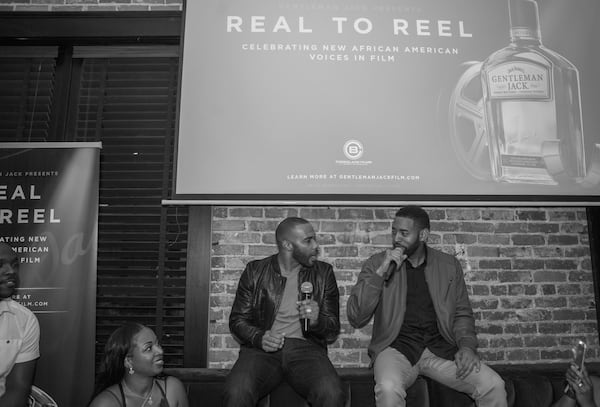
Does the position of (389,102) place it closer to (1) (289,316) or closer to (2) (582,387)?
(1) (289,316)

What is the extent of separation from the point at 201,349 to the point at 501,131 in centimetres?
242

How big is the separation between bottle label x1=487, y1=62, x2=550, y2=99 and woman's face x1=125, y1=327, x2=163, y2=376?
2654 millimetres

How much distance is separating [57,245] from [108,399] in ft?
4.58

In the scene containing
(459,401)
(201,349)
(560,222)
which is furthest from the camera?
(560,222)

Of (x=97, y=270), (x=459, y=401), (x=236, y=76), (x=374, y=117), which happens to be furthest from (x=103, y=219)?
(x=459, y=401)

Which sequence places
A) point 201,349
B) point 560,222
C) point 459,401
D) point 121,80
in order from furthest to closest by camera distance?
1. point 121,80
2. point 560,222
3. point 201,349
4. point 459,401

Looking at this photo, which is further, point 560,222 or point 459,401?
point 560,222

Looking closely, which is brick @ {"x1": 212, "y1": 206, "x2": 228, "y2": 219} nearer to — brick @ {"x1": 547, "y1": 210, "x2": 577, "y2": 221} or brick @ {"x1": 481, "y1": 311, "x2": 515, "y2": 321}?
brick @ {"x1": 481, "y1": 311, "x2": 515, "y2": 321}

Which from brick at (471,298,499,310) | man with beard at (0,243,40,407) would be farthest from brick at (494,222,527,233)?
man with beard at (0,243,40,407)

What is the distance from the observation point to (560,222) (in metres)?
3.71

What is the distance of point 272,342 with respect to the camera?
111 inches

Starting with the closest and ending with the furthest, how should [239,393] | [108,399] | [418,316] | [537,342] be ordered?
[108,399] → [239,393] → [418,316] → [537,342]

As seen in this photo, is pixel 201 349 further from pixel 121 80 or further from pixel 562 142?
pixel 562 142

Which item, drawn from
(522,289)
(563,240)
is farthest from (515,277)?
(563,240)
